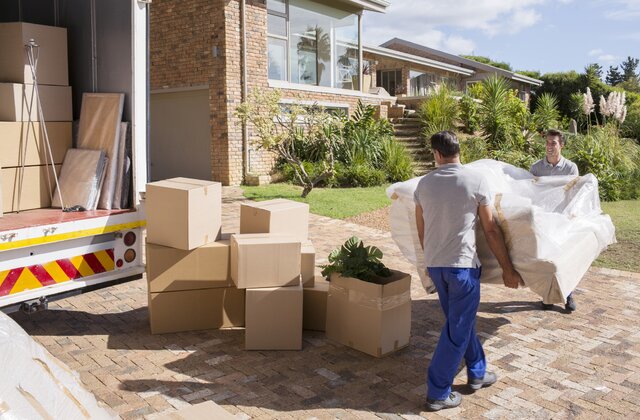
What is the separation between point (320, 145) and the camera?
1577 cm

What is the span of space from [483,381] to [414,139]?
48.9 ft

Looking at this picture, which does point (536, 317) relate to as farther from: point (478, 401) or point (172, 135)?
point (172, 135)

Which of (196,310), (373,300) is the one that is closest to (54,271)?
(196,310)

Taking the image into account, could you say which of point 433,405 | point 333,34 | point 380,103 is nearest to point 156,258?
point 433,405

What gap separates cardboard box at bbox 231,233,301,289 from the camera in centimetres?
484

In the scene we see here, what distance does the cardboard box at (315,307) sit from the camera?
5316 mm

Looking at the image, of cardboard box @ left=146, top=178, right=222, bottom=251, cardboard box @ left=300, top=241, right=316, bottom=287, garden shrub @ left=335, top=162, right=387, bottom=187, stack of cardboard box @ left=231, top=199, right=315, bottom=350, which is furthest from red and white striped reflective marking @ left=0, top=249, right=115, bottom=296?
garden shrub @ left=335, top=162, right=387, bottom=187

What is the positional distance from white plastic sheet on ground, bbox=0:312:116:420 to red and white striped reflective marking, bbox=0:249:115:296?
2.42m

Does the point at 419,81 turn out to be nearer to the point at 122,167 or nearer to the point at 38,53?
the point at 38,53

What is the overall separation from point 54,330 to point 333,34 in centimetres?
1433

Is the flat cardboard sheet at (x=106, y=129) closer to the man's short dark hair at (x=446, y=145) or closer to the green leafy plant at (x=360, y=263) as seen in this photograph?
the green leafy plant at (x=360, y=263)

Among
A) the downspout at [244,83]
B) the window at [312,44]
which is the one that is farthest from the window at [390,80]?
the downspout at [244,83]

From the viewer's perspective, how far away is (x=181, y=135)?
15812 mm

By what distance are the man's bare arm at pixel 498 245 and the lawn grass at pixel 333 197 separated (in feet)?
21.9
